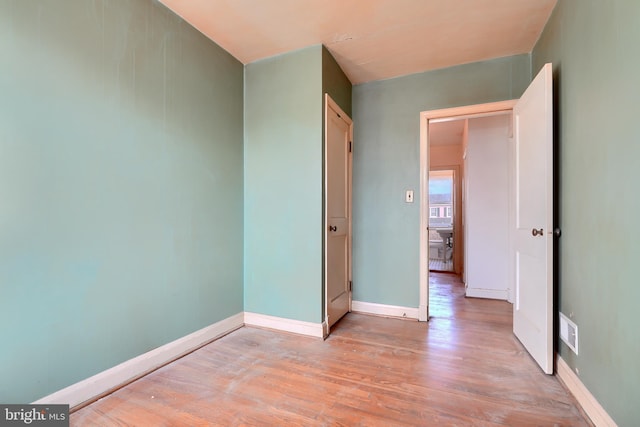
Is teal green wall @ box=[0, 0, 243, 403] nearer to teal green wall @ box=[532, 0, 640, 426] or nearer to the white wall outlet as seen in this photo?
the white wall outlet

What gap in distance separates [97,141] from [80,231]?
0.51 m

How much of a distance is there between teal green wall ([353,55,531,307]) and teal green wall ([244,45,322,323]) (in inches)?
32.5

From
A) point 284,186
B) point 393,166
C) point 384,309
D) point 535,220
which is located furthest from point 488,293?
point 284,186

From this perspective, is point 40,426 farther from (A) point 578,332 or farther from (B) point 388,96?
(B) point 388,96

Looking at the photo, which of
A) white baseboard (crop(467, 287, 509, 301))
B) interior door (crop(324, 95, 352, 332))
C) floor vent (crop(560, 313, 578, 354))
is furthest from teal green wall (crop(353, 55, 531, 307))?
white baseboard (crop(467, 287, 509, 301))

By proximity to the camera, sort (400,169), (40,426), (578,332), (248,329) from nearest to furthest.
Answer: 1. (40,426)
2. (578,332)
3. (248,329)
4. (400,169)

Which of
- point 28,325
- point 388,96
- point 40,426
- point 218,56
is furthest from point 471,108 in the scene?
point 40,426

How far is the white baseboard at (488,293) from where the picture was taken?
3.46 m

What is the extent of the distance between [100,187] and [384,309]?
102 inches

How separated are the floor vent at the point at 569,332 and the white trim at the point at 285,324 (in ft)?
5.28

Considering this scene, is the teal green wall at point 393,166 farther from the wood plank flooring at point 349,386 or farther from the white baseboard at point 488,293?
the white baseboard at point 488,293

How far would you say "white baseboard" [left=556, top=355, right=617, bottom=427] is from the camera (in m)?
1.27

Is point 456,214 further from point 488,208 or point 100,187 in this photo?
point 100,187

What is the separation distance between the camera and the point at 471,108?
8.54ft
